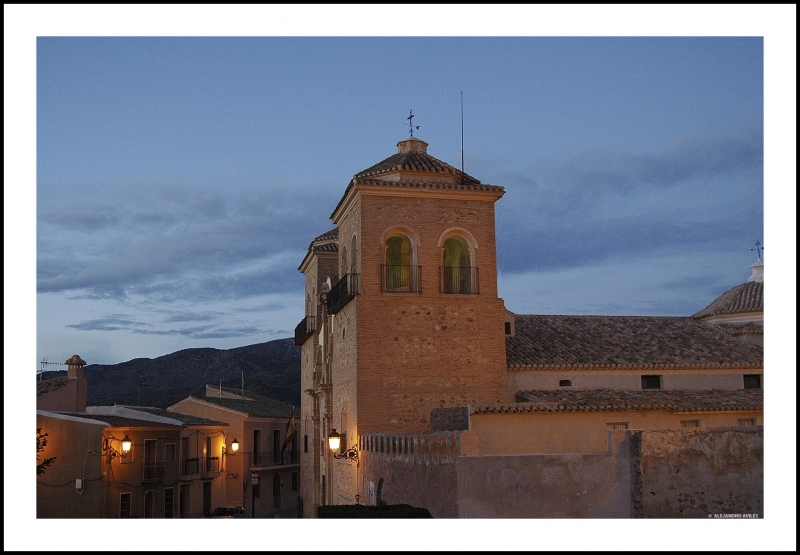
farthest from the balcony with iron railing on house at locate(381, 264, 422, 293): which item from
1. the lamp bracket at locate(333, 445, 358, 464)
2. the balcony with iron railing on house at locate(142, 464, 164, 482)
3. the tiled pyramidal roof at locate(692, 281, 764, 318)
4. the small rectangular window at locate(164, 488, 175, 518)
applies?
the small rectangular window at locate(164, 488, 175, 518)

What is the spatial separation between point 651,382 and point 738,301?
5.75 metres

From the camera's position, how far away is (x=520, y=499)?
14.1 m

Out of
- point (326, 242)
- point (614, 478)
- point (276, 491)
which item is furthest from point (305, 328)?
point (614, 478)

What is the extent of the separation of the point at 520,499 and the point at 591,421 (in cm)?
487

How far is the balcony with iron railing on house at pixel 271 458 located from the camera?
37625mm

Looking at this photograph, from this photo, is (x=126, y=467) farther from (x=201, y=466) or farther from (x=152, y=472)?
(x=201, y=466)

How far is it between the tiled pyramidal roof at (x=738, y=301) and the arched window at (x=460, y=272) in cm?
865

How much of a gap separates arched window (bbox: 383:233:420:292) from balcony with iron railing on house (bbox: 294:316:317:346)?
19.8 ft

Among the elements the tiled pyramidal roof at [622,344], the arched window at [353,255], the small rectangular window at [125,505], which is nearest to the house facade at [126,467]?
the small rectangular window at [125,505]

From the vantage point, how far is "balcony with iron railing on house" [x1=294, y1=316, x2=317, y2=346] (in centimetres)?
2898

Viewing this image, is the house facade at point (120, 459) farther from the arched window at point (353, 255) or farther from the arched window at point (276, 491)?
the arched window at point (353, 255)

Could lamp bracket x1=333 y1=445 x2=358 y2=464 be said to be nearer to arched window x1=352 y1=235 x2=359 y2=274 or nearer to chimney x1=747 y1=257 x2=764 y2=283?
arched window x1=352 y1=235 x2=359 y2=274

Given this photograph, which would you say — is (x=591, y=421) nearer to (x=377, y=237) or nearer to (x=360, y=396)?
(x=360, y=396)

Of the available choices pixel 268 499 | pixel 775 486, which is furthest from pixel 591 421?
pixel 268 499
